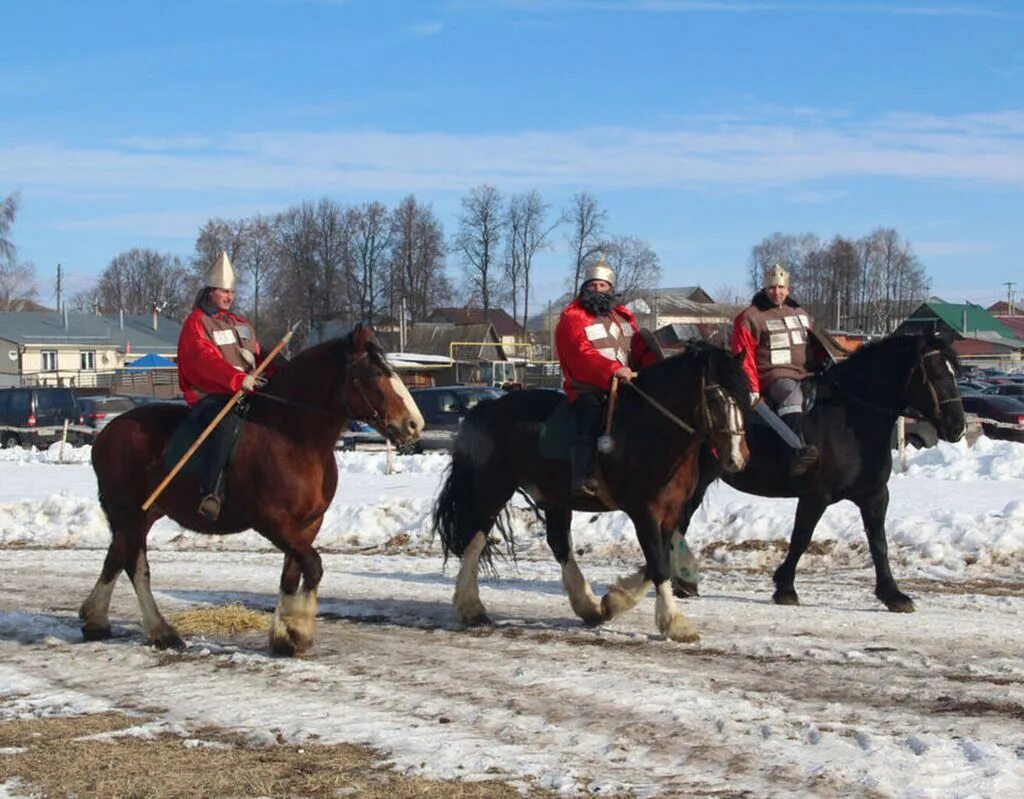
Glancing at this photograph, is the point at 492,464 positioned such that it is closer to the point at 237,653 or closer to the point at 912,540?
the point at 237,653

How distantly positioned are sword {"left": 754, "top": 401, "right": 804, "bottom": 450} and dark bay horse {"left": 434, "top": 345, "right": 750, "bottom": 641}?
96cm

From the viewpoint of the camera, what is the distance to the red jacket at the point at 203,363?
916 centimetres

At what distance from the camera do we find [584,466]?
9617 millimetres

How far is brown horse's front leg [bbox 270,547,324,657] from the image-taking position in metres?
8.82

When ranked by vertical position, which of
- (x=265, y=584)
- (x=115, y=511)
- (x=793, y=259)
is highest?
(x=793, y=259)

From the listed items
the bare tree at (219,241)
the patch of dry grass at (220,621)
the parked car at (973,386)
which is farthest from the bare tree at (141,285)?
the patch of dry grass at (220,621)

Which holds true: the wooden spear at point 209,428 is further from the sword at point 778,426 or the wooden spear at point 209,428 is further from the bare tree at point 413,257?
the bare tree at point 413,257

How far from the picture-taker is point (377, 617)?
10469 millimetres

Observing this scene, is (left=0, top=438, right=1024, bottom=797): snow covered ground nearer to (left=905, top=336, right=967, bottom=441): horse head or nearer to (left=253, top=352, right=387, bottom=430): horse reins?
(left=905, top=336, right=967, bottom=441): horse head

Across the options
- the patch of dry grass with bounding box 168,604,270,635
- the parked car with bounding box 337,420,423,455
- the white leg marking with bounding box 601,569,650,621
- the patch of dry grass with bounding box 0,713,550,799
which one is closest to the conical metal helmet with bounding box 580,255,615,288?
the white leg marking with bounding box 601,569,650,621

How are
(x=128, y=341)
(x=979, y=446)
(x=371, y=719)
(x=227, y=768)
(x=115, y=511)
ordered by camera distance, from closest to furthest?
(x=227, y=768)
(x=371, y=719)
(x=115, y=511)
(x=979, y=446)
(x=128, y=341)

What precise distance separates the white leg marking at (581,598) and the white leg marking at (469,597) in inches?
26.4

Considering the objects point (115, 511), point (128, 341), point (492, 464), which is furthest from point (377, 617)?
point (128, 341)

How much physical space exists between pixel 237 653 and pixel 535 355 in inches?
3195
